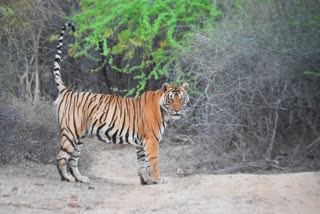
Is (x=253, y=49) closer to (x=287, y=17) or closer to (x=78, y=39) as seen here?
(x=287, y=17)

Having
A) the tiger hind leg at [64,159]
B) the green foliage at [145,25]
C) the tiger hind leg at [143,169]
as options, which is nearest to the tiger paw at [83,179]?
the tiger hind leg at [64,159]

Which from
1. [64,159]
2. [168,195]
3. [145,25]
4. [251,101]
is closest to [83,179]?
[64,159]

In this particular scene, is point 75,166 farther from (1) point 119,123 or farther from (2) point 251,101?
(2) point 251,101

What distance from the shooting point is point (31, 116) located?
40.8 ft

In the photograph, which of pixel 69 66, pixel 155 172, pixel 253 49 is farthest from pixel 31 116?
pixel 69 66

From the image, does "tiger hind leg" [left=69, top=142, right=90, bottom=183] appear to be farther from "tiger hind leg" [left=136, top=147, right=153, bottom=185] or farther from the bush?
the bush

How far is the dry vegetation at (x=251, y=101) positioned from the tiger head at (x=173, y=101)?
110 centimetres

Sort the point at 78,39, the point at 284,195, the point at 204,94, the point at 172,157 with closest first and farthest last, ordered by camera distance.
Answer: the point at 284,195
the point at 204,94
the point at 172,157
the point at 78,39

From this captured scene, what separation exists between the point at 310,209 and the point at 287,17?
4049 mm

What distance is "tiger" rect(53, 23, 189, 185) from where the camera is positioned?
10.3 m

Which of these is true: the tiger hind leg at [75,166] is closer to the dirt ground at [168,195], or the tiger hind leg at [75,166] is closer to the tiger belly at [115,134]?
the dirt ground at [168,195]

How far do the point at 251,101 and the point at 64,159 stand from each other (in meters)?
3.27

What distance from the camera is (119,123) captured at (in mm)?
10586

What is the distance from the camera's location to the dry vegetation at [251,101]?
11.1 meters
